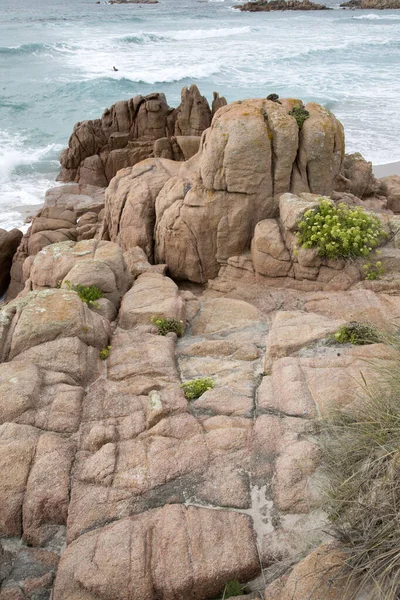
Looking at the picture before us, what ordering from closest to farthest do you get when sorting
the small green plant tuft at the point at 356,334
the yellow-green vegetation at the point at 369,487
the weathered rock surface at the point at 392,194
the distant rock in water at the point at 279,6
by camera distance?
the yellow-green vegetation at the point at 369,487
the small green plant tuft at the point at 356,334
the weathered rock surface at the point at 392,194
the distant rock in water at the point at 279,6

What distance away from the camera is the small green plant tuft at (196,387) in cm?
808

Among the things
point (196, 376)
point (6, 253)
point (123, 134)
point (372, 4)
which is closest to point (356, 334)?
point (196, 376)

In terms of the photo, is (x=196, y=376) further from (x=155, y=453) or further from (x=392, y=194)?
(x=392, y=194)

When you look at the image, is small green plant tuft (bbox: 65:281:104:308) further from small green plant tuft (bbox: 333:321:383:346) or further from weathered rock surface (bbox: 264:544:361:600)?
weathered rock surface (bbox: 264:544:361:600)

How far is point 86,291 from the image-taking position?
11.2 metres

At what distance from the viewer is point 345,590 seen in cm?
445

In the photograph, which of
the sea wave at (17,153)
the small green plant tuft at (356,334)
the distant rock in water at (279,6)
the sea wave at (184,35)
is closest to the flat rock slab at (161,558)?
the small green plant tuft at (356,334)

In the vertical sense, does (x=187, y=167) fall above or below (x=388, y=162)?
above

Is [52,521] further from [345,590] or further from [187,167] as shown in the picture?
[187,167]

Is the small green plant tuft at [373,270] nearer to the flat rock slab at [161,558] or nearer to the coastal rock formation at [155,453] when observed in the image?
the coastal rock formation at [155,453]

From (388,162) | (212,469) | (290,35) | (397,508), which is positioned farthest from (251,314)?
(290,35)

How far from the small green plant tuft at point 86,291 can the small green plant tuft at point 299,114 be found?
20.6 feet

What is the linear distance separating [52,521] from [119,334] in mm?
4183

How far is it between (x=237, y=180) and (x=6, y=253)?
32.8 ft
